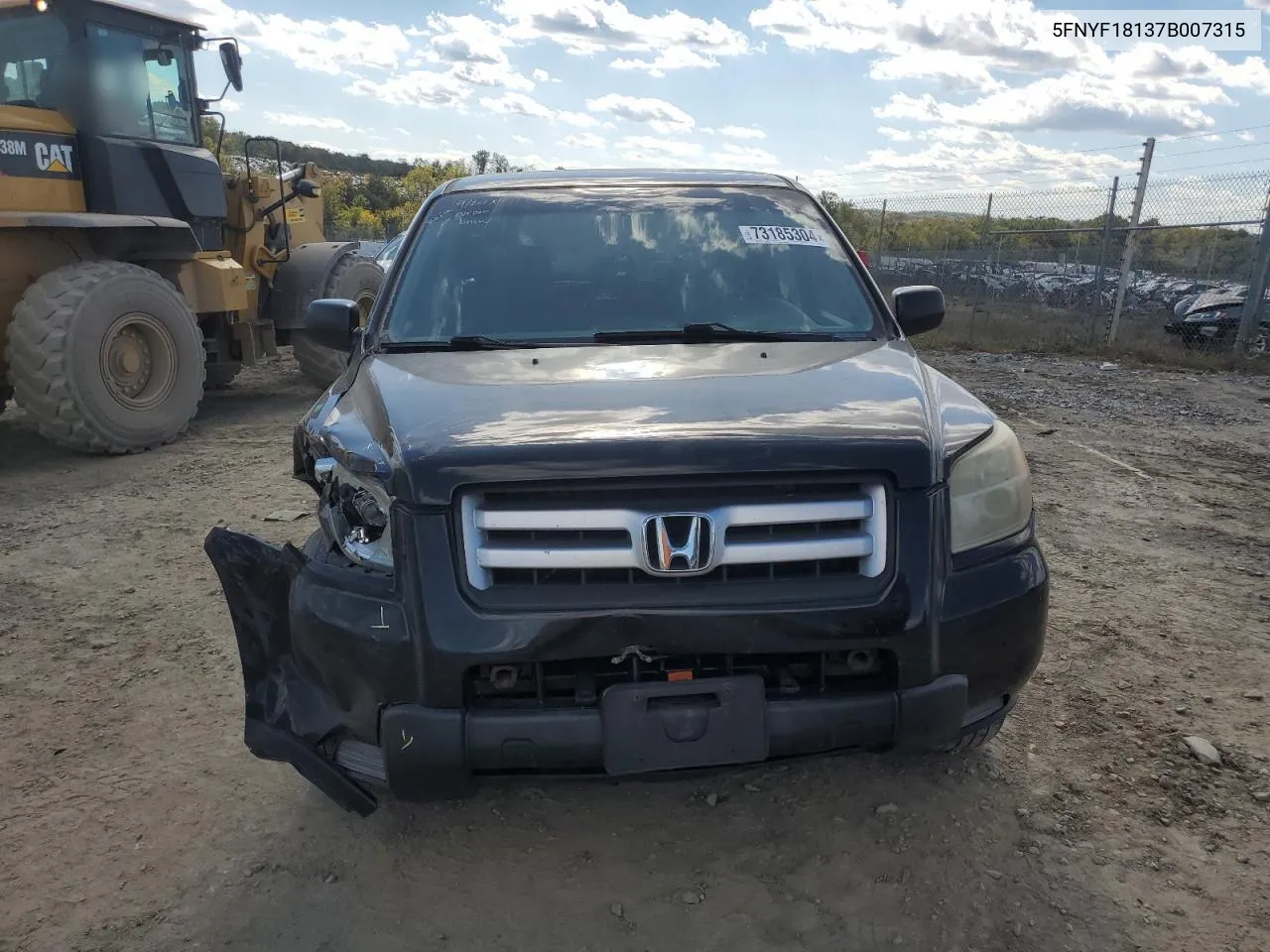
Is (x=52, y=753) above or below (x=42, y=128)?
below

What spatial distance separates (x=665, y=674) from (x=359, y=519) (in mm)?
819

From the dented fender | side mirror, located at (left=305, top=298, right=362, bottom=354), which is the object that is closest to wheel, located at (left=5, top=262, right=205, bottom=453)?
side mirror, located at (left=305, top=298, right=362, bottom=354)

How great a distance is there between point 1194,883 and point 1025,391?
794 cm

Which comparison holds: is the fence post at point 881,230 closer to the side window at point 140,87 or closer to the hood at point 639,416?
the side window at point 140,87

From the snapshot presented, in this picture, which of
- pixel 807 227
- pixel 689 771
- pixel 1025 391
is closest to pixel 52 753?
pixel 689 771

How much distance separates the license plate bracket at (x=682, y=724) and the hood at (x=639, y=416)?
483 millimetres

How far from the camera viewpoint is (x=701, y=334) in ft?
10.1

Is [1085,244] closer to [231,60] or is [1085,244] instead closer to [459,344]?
[231,60]

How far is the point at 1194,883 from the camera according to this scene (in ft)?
7.84

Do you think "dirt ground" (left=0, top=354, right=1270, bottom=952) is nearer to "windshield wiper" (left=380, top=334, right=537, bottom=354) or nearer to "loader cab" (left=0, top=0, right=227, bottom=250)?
"windshield wiper" (left=380, top=334, right=537, bottom=354)

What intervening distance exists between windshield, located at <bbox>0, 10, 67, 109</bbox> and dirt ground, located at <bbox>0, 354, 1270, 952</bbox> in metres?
4.51

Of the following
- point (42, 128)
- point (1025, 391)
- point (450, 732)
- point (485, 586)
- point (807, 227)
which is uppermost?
point (42, 128)

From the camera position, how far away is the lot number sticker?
3506 mm

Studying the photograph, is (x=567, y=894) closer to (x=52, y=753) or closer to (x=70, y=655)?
(x=52, y=753)
